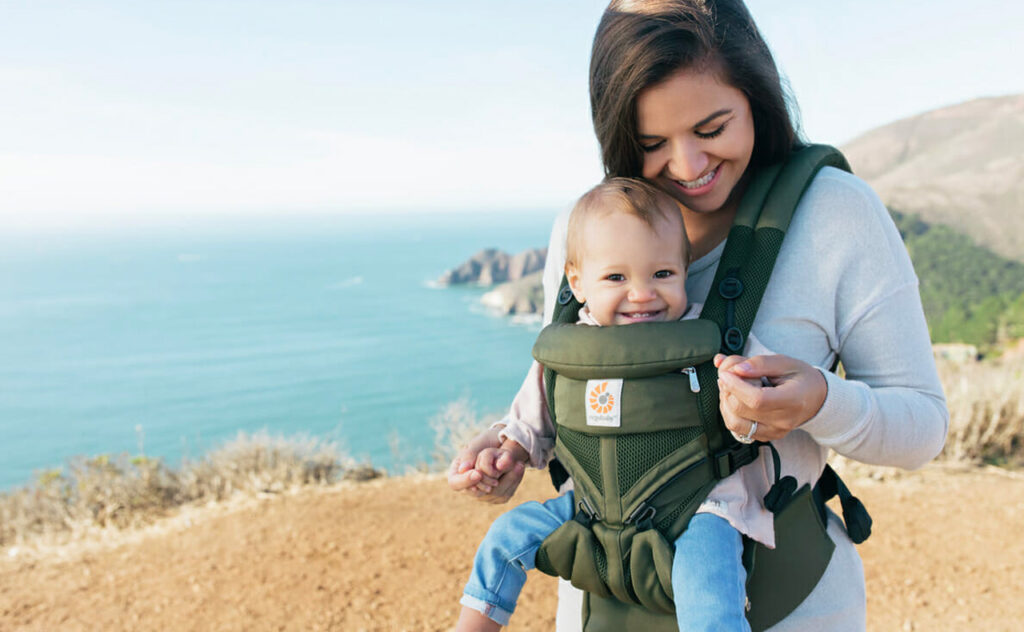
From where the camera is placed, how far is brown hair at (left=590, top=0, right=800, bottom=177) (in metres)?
1.50

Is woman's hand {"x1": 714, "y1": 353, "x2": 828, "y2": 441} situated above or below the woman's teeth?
below

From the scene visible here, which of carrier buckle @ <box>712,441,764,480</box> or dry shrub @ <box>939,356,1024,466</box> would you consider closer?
carrier buckle @ <box>712,441,764,480</box>

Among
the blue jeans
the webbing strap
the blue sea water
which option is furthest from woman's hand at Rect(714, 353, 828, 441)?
the blue sea water

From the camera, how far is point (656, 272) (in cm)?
162

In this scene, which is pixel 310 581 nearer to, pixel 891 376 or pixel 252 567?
pixel 252 567

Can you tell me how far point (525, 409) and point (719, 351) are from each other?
0.54 m

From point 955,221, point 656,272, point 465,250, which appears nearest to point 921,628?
point 656,272

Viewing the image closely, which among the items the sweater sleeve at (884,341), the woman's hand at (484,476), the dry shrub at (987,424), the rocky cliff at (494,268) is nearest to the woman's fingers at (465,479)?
the woman's hand at (484,476)

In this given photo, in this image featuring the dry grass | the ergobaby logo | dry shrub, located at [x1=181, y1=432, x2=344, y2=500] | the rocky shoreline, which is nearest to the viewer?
the ergobaby logo

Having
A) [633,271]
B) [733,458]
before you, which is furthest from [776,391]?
[633,271]

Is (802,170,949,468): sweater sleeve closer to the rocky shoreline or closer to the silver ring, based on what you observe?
the silver ring

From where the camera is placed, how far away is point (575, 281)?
1783mm

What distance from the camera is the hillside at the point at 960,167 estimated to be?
51562mm

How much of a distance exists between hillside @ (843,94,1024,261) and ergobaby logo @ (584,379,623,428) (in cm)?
5478
